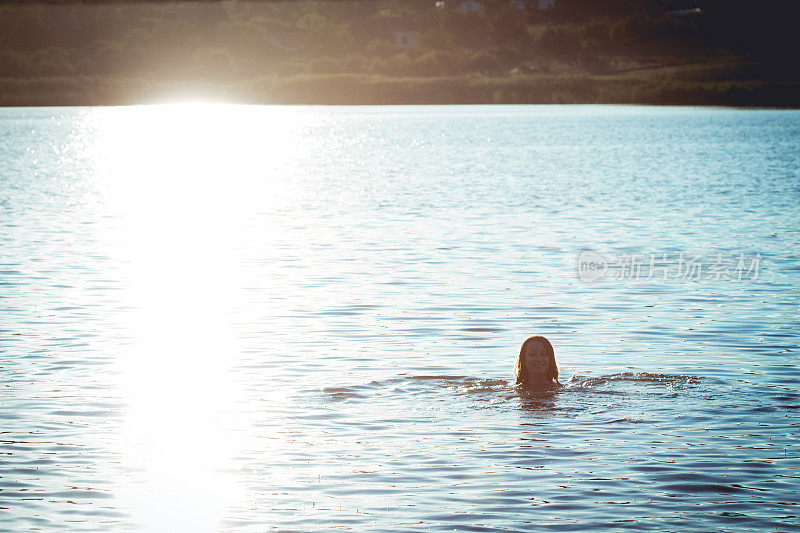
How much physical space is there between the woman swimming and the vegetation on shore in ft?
429

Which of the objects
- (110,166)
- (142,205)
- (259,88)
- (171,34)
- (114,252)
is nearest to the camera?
(114,252)

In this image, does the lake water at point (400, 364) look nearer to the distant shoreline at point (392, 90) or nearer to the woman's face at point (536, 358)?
the woman's face at point (536, 358)

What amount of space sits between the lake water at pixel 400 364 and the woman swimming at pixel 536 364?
231mm

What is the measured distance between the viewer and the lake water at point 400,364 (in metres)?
11.4

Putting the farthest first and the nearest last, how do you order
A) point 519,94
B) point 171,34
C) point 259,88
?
point 171,34
point 259,88
point 519,94

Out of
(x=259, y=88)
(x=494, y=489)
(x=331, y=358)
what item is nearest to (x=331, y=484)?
(x=494, y=489)

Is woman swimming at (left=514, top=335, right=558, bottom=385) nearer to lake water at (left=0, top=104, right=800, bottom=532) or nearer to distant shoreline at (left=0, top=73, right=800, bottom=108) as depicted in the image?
lake water at (left=0, top=104, right=800, bottom=532)

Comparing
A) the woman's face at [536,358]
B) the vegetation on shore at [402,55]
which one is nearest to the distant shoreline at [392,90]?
the vegetation on shore at [402,55]

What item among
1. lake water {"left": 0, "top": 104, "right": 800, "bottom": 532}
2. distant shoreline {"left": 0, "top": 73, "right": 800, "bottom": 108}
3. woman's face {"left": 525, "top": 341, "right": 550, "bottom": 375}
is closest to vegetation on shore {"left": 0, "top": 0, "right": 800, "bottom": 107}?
distant shoreline {"left": 0, "top": 73, "right": 800, "bottom": 108}

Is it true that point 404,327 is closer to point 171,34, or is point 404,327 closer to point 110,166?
point 110,166

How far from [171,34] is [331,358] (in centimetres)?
17804

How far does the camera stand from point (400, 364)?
57.2ft

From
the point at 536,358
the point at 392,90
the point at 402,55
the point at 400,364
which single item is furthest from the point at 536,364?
the point at 402,55

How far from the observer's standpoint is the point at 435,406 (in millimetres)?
14945
